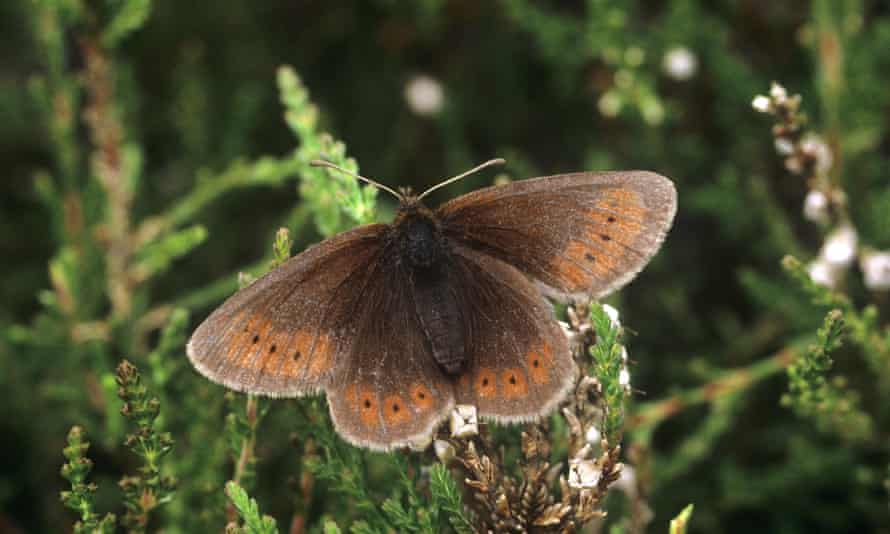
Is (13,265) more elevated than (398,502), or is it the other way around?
(13,265)

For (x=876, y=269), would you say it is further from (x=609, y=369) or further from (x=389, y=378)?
(x=389, y=378)

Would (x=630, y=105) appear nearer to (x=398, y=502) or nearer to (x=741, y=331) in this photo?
(x=741, y=331)

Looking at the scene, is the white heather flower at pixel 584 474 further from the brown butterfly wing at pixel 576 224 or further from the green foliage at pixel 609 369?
the brown butterfly wing at pixel 576 224

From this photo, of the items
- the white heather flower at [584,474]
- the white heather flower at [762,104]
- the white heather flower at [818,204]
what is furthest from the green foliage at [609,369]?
the white heather flower at [818,204]

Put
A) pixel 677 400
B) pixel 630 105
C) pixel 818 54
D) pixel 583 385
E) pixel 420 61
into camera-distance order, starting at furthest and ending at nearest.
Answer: pixel 420 61, pixel 630 105, pixel 818 54, pixel 677 400, pixel 583 385

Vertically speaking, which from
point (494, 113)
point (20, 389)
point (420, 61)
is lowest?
point (20, 389)

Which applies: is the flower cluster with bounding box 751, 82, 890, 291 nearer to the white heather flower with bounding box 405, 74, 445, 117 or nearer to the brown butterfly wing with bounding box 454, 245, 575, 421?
the brown butterfly wing with bounding box 454, 245, 575, 421

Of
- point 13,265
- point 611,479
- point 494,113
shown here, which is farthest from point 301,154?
point 13,265

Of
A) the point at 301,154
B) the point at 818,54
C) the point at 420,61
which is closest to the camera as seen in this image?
the point at 301,154
